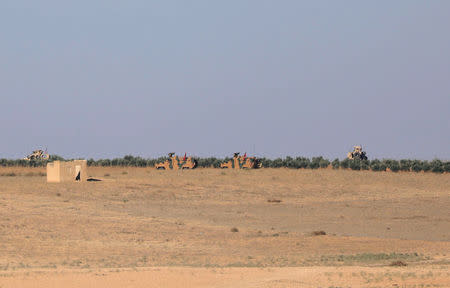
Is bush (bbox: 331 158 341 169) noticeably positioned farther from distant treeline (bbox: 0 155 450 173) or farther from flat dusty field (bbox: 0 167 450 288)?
flat dusty field (bbox: 0 167 450 288)

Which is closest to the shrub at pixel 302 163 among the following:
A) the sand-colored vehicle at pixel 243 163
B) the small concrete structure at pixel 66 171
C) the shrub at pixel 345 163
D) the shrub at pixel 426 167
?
the shrub at pixel 345 163

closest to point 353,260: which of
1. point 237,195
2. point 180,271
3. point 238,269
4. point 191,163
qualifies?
point 238,269

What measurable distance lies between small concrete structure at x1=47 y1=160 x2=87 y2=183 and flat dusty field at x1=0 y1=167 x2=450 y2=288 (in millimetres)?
1430

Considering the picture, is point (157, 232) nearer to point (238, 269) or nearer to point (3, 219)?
point (3, 219)

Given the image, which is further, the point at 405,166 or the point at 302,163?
the point at 302,163

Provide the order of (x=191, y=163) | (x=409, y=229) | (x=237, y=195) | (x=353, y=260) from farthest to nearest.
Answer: (x=191, y=163) < (x=237, y=195) < (x=409, y=229) < (x=353, y=260)

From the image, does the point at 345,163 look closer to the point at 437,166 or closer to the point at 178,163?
the point at 437,166

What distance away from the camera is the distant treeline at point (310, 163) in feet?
225

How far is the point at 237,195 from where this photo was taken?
49.3 m

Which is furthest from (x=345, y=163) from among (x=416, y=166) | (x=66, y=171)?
(x=66, y=171)

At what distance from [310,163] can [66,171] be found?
30.5m

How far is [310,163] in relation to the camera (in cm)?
7406

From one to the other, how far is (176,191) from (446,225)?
18.5m

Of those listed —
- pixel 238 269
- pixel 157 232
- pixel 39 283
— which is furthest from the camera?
pixel 157 232
